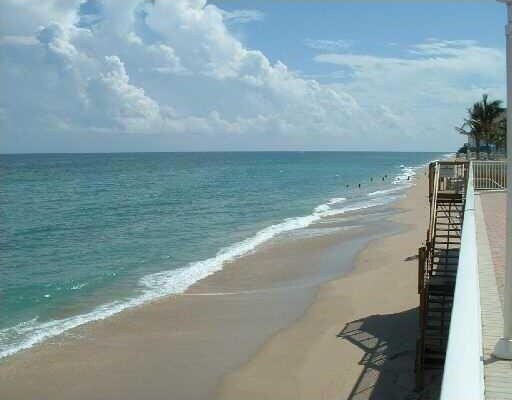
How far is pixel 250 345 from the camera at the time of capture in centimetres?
1320

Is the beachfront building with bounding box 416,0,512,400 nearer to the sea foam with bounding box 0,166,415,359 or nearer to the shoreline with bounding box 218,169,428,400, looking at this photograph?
the shoreline with bounding box 218,169,428,400

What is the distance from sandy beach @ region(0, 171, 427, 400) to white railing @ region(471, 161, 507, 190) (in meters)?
4.44

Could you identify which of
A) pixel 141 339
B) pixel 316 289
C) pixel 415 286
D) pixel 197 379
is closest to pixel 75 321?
pixel 141 339

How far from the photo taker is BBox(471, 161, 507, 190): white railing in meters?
22.2

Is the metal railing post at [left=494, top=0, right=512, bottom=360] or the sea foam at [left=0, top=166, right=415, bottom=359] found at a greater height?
the metal railing post at [left=494, top=0, right=512, bottom=360]

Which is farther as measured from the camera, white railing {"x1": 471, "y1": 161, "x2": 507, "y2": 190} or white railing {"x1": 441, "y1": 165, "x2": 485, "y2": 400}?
white railing {"x1": 471, "y1": 161, "x2": 507, "y2": 190}

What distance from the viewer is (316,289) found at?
18062 millimetres

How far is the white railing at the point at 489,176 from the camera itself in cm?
2222

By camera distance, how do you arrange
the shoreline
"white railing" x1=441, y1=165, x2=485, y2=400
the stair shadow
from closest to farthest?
"white railing" x1=441, y1=165, x2=485, y2=400 → the stair shadow → the shoreline

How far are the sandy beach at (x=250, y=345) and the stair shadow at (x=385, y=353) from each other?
2 centimetres

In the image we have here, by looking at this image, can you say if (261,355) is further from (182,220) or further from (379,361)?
(182,220)

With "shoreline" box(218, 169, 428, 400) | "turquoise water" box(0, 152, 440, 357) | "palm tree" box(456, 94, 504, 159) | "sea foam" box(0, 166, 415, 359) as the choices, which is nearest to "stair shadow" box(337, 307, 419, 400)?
"shoreline" box(218, 169, 428, 400)

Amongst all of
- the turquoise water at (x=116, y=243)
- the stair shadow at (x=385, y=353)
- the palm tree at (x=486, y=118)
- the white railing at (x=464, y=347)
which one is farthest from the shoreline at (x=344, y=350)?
the palm tree at (x=486, y=118)

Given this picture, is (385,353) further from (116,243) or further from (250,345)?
(116,243)
